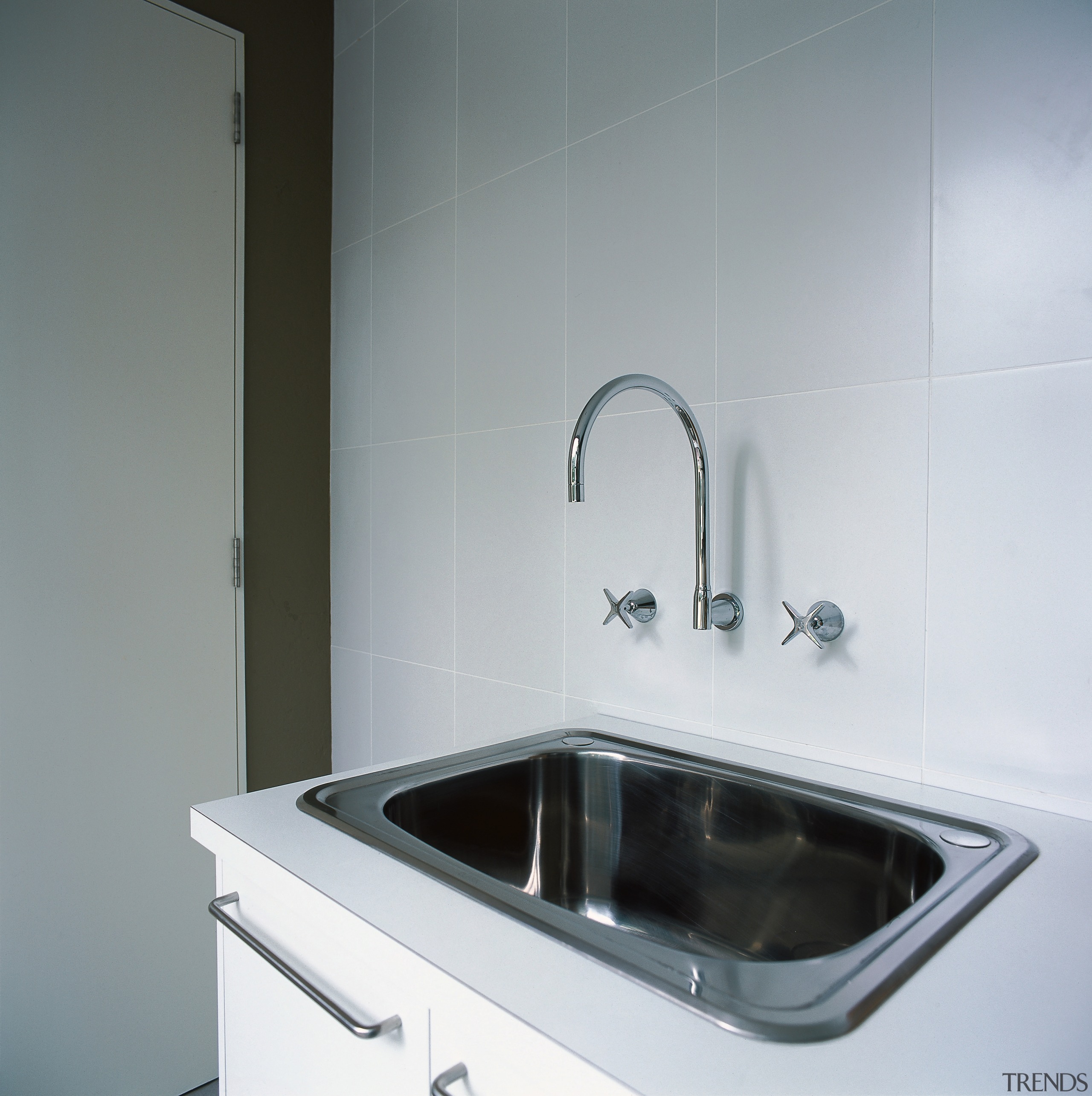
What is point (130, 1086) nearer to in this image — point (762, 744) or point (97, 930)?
point (97, 930)

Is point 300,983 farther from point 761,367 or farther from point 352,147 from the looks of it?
point 352,147

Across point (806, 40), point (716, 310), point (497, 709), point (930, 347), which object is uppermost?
point (806, 40)

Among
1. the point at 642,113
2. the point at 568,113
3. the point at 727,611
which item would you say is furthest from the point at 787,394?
the point at 568,113

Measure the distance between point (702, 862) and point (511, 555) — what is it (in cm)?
66

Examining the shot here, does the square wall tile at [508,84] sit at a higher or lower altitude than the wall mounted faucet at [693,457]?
higher

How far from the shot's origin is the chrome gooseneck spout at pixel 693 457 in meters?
0.97

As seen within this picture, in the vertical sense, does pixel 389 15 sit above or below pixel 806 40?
above

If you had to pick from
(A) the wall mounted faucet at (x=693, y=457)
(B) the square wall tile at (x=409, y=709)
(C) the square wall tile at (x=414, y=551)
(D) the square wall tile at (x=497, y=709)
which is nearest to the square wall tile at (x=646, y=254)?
(A) the wall mounted faucet at (x=693, y=457)

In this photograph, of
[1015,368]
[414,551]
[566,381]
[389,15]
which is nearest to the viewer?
[1015,368]

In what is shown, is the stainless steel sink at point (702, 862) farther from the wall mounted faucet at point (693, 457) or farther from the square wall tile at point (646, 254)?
the square wall tile at point (646, 254)

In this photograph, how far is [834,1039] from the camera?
0.46 meters

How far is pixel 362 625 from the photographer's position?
190 centimetres

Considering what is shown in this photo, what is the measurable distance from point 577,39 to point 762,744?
3.86ft

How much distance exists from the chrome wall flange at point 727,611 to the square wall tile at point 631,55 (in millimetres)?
738
